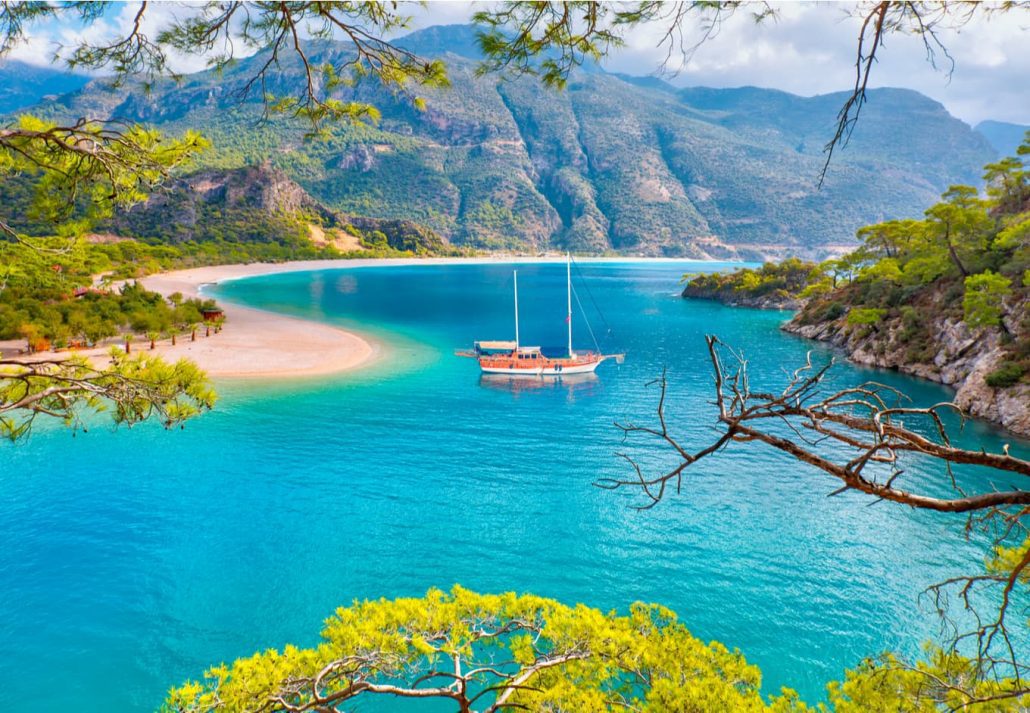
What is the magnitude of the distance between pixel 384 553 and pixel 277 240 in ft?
405

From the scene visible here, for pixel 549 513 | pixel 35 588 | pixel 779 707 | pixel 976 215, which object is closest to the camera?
pixel 779 707

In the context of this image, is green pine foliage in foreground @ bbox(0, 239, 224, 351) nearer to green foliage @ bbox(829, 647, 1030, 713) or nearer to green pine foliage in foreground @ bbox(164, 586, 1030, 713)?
green pine foliage in foreground @ bbox(164, 586, 1030, 713)

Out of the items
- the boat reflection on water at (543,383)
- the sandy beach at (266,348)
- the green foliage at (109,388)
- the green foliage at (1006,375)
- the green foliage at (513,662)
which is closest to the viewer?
the green foliage at (109,388)

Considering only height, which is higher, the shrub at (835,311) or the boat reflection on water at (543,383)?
the shrub at (835,311)

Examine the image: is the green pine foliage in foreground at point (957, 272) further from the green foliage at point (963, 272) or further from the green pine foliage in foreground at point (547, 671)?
the green pine foliage in foreground at point (547, 671)

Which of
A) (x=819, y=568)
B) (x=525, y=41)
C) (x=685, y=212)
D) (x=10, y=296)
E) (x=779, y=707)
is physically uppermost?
(x=685, y=212)

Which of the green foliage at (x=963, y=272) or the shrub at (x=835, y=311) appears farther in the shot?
the shrub at (x=835, y=311)

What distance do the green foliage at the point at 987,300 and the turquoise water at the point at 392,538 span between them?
4336mm

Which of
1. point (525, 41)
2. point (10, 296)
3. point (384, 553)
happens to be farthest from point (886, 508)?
point (10, 296)

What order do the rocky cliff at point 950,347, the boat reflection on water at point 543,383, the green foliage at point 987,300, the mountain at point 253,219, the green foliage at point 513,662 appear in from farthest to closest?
the mountain at point 253,219 < the boat reflection on water at point 543,383 < the green foliage at point 987,300 < the rocky cliff at point 950,347 < the green foliage at point 513,662

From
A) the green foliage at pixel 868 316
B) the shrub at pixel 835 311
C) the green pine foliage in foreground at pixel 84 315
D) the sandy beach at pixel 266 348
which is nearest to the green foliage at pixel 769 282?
the shrub at pixel 835 311

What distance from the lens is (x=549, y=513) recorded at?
53.9ft

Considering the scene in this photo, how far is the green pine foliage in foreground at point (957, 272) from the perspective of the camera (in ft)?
84.8

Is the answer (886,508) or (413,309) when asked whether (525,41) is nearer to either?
(886,508)
